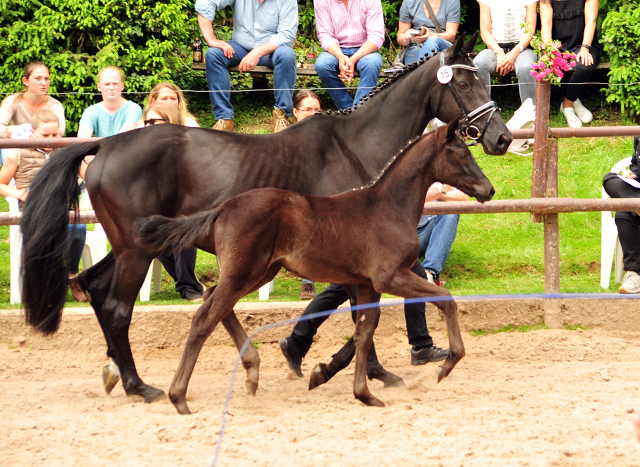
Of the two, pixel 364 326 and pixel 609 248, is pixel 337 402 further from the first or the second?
pixel 609 248

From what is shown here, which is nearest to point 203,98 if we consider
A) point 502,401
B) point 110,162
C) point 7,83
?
point 7,83

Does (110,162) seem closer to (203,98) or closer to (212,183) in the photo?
(212,183)

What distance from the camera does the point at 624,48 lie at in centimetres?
790

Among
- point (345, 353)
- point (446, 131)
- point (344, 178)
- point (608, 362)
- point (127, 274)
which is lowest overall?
point (608, 362)

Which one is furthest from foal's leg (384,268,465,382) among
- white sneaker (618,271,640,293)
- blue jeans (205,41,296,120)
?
Answer: blue jeans (205,41,296,120)

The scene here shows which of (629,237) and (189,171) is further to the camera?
(629,237)

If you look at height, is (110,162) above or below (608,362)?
above

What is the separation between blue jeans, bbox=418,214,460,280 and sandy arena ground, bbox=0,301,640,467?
1.58 feet

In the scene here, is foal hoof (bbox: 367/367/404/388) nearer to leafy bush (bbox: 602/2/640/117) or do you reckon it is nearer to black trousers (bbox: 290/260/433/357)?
black trousers (bbox: 290/260/433/357)

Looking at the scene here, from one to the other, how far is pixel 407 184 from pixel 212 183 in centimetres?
111

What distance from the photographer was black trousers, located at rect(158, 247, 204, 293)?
221 inches

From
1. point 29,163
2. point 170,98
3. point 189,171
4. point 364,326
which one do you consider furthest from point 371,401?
point 29,163

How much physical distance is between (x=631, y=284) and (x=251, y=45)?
436cm

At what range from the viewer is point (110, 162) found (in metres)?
4.15
